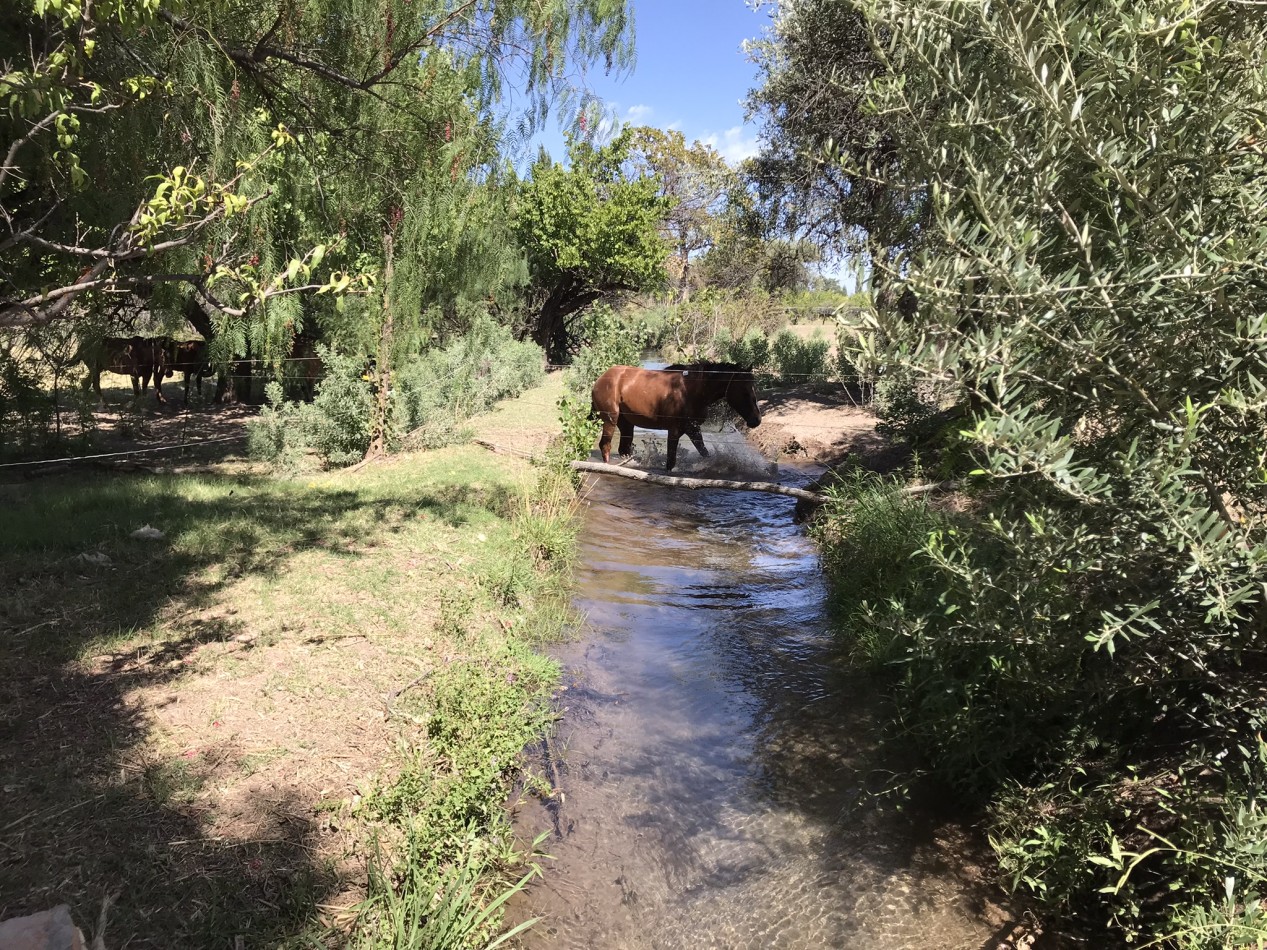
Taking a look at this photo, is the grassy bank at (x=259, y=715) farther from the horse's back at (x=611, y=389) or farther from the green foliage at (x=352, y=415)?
the horse's back at (x=611, y=389)

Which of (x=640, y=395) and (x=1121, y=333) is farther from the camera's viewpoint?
(x=640, y=395)

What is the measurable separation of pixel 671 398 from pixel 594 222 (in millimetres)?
13282

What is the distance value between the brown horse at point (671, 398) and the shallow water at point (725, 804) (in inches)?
191

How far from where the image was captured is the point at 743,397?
35.7 ft

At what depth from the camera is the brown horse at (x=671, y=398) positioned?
10.9 metres

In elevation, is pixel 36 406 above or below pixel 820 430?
below

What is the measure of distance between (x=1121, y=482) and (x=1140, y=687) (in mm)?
1240

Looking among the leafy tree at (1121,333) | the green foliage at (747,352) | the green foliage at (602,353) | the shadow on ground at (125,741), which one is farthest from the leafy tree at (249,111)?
the green foliage at (747,352)

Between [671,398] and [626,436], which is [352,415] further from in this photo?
[671,398]

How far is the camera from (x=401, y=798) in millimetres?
2984

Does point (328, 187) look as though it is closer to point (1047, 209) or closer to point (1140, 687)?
point (1047, 209)

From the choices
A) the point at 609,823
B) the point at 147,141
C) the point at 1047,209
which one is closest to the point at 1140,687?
the point at 1047,209

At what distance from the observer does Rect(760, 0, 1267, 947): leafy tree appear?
5.85ft

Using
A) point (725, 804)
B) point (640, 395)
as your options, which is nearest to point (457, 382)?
point (640, 395)
